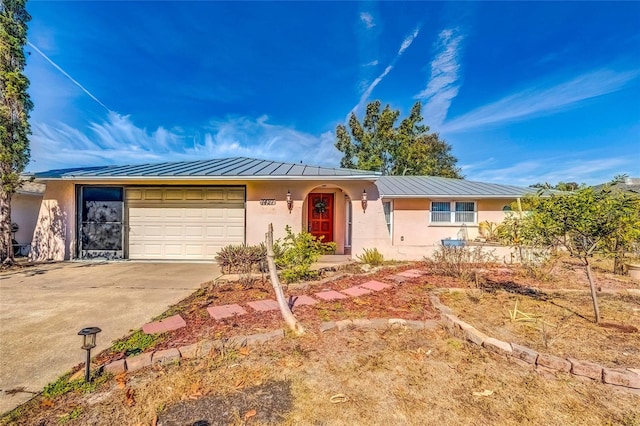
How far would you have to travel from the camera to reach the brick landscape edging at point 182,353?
9.21 ft

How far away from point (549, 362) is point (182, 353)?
3.85 m

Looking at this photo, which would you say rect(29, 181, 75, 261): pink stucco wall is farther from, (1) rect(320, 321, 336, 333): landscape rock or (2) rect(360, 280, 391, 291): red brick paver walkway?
(1) rect(320, 321, 336, 333): landscape rock

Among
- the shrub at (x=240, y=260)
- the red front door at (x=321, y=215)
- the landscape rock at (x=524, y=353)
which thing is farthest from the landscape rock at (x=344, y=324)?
the red front door at (x=321, y=215)

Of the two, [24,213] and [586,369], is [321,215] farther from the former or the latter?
[24,213]

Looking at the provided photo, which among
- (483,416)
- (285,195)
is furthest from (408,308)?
(285,195)

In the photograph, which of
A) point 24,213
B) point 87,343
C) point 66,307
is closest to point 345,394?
point 87,343

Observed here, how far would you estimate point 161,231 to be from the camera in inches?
379

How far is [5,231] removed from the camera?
8211 millimetres

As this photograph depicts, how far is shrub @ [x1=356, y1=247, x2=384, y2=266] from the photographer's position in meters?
8.62

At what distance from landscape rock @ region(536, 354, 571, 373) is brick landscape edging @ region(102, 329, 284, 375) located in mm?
2837

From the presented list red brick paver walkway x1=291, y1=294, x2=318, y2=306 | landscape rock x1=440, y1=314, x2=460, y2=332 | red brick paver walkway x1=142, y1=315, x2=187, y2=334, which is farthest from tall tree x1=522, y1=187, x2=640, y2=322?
red brick paver walkway x1=142, y1=315, x2=187, y2=334

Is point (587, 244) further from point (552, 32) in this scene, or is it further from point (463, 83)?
point (463, 83)

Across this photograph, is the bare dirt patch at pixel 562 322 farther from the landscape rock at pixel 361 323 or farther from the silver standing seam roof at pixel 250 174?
the silver standing seam roof at pixel 250 174

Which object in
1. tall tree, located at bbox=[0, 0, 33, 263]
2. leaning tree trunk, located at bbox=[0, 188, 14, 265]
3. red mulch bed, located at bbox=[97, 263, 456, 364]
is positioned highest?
tall tree, located at bbox=[0, 0, 33, 263]
